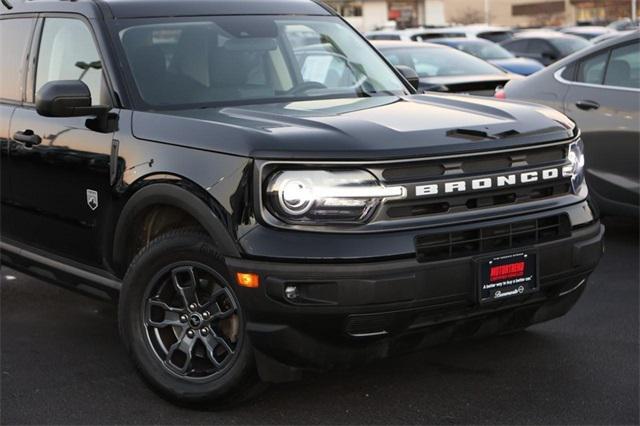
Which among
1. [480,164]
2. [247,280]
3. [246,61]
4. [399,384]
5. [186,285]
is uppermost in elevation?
[246,61]

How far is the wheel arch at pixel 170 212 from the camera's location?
4.12 m

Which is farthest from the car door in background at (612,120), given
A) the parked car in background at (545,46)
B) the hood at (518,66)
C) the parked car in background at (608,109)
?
the parked car in background at (545,46)

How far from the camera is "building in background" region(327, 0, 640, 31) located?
3307 inches

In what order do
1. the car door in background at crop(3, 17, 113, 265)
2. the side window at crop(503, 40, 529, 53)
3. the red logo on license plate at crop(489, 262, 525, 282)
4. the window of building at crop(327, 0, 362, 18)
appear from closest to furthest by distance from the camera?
the red logo on license plate at crop(489, 262, 525, 282), the car door in background at crop(3, 17, 113, 265), the side window at crop(503, 40, 529, 53), the window of building at crop(327, 0, 362, 18)

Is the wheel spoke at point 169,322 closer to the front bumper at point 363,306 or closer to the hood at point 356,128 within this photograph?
the front bumper at point 363,306

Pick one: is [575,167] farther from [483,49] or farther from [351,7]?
[351,7]

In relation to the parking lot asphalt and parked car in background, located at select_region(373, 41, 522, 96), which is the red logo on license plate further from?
parked car in background, located at select_region(373, 41, 522, 96)

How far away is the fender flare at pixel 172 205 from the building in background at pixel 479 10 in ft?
250

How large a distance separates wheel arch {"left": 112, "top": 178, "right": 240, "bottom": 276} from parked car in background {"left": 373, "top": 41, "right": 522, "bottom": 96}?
260 inches

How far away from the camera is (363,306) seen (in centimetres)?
393

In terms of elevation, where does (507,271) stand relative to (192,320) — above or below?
above

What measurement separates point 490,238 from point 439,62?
833cm

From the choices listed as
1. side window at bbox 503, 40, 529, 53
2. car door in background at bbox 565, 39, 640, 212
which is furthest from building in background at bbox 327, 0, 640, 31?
car door in background at bbox 565, 39, 640, 212

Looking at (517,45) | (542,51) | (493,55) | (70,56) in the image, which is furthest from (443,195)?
(517,45)
